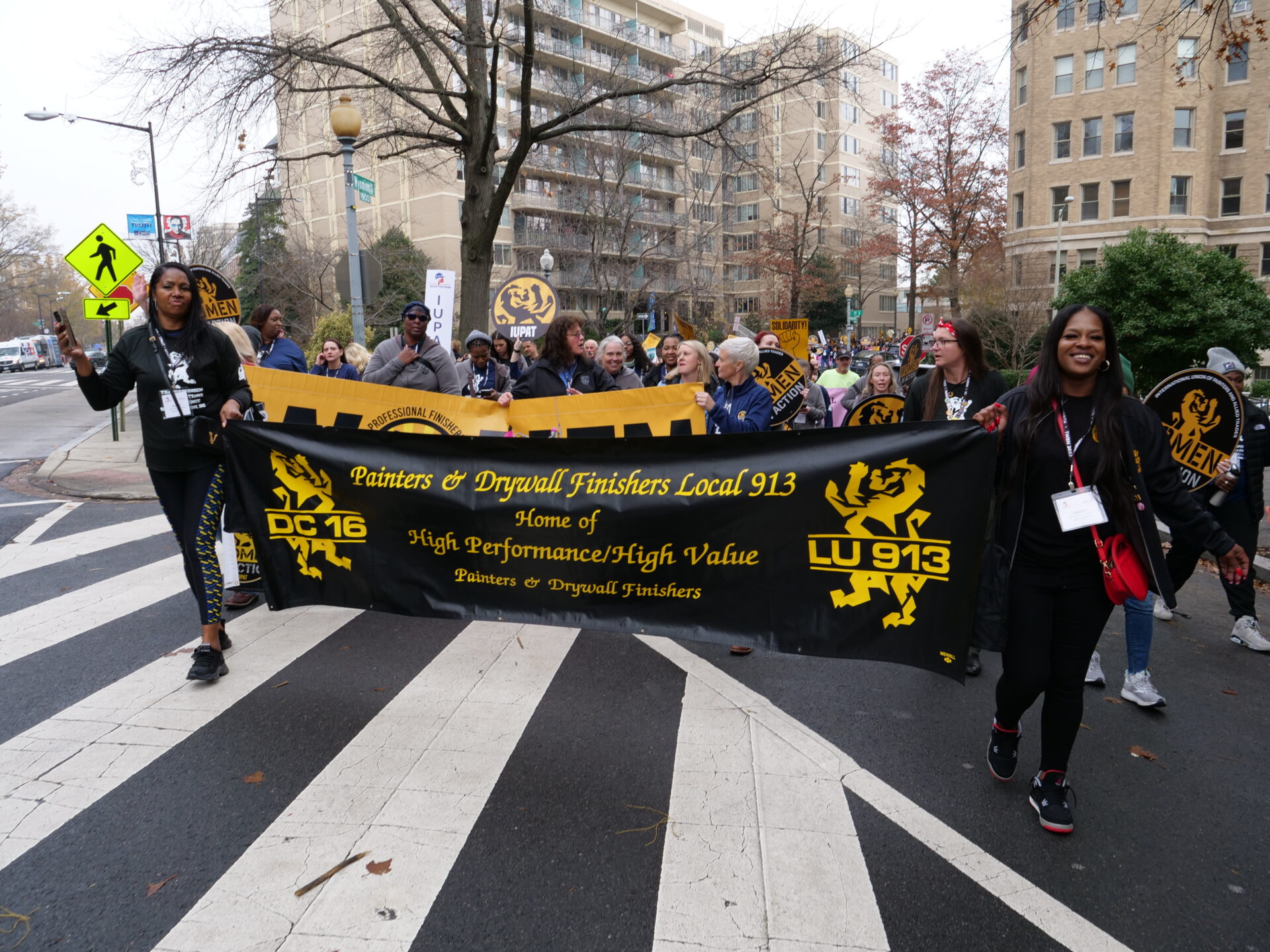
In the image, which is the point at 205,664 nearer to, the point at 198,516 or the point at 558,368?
the point at 198,516

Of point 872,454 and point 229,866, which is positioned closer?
point 229,866

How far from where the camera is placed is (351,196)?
12859 millimetres

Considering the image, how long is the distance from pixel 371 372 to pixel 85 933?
5.38m

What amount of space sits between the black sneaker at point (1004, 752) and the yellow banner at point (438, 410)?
9.76 ft

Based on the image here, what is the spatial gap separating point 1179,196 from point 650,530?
161 ft

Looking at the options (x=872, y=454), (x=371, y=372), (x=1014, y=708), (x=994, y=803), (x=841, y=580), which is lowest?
(x=994, y=803)

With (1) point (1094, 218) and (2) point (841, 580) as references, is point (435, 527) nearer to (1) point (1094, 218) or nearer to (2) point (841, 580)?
(2) point (841, 580)

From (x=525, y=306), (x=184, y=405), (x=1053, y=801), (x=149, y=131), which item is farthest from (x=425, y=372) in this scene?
(x=149, y=131)

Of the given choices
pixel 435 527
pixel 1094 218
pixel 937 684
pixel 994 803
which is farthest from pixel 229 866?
pixel 1094 218

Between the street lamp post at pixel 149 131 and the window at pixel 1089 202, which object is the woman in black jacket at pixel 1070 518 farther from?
the window at pixel 1089 202

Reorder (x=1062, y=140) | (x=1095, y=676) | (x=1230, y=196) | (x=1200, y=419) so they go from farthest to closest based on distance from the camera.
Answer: (x=1062, y=140) → (x=1230, y=196) → (x=1200, y=419) → (x=1095, y=676)

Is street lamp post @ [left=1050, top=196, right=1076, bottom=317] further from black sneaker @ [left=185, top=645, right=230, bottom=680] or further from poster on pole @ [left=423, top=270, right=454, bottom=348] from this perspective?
black sneaker @ [left=185, top=645, right=230, bottom=680]

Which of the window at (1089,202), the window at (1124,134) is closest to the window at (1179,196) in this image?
the window at (1124,134)

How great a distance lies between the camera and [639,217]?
164 ft
